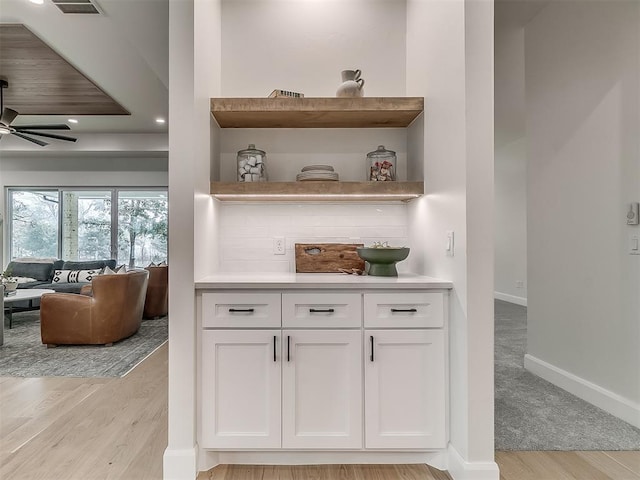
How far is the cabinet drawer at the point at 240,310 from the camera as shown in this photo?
1.89 m

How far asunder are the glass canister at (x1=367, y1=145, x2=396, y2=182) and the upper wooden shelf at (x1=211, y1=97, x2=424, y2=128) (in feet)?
0.69

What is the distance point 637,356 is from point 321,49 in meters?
2.75

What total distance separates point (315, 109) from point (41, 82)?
3990mm

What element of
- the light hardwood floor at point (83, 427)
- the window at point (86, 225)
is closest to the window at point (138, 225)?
the window at point (86, 225)

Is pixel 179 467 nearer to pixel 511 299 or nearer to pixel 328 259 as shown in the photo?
pixel 328 259

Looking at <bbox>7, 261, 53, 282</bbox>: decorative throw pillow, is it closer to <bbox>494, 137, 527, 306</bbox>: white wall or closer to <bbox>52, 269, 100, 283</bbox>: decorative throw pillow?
<bbox>52, 269, 100, 283</bbox>: decorative throw pillow

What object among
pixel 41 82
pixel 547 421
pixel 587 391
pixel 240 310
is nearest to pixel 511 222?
pixel 587 391

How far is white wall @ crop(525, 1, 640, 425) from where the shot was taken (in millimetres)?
2424

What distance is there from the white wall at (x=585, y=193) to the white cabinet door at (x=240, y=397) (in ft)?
7.19

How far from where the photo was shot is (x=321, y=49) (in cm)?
258

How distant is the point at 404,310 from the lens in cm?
190

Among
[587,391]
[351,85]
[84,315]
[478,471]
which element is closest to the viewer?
[478,471]

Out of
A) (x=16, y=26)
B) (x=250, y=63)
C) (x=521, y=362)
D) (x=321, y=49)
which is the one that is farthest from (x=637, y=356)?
(x=16, y=26)

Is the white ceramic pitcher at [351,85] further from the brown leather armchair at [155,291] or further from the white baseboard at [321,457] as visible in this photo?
the brown leather armchair at [155,291]
